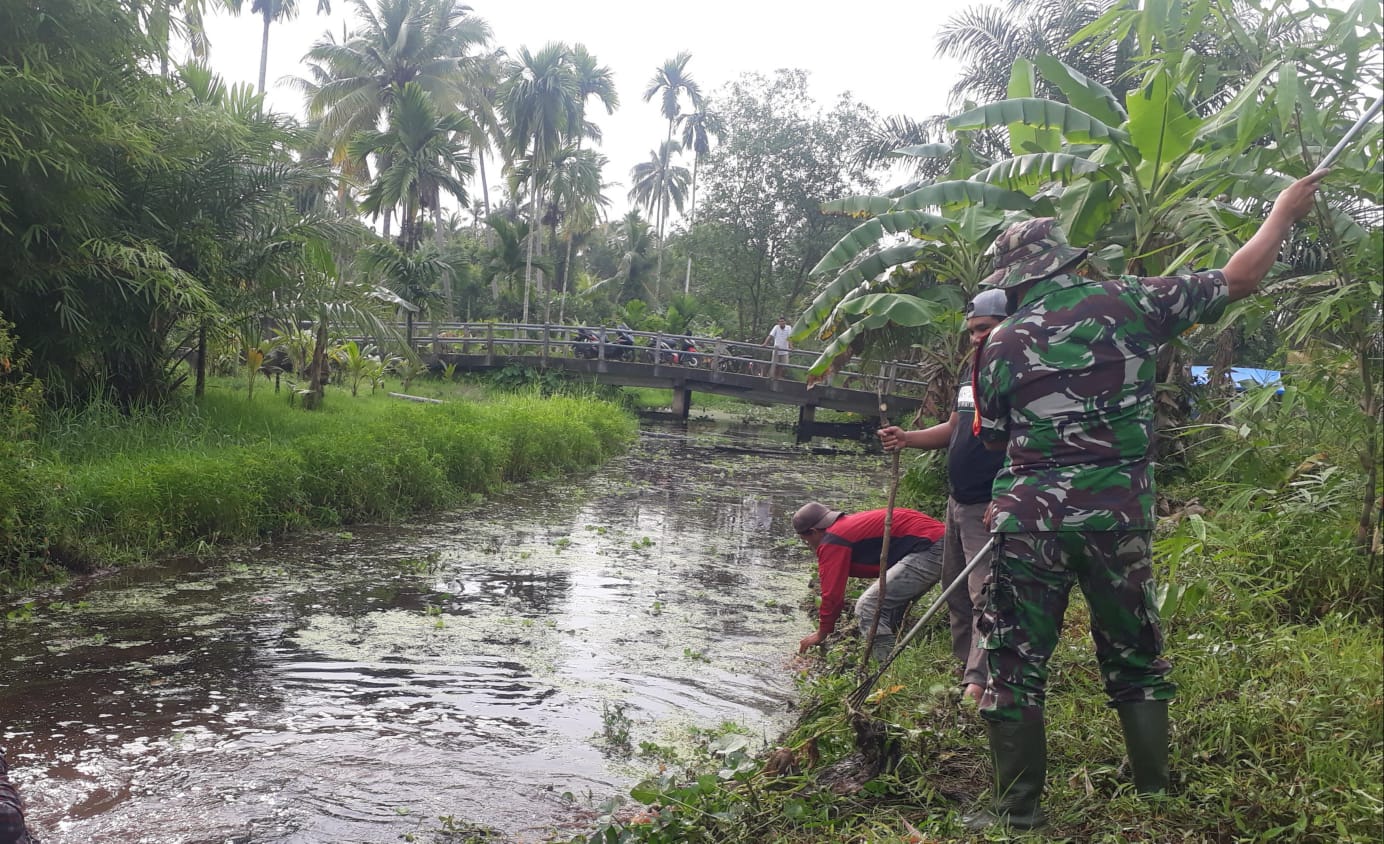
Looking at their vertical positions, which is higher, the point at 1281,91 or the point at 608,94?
the point at 608,94

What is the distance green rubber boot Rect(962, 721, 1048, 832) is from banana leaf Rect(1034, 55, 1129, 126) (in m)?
5.01

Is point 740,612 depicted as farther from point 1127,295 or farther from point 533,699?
point 1127,295

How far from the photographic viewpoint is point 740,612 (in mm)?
7773

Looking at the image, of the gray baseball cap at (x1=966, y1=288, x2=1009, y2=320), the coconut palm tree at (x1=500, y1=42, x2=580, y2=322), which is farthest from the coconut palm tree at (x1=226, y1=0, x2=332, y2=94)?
the gray baseball cap at (x1=966, y1=288, x2=1009, y2=320)

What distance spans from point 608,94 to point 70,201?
26069 millimetres

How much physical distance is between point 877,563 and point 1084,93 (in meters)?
3.59

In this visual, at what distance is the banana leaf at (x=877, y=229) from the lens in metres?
7.88

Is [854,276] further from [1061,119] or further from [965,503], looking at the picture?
[965,503]

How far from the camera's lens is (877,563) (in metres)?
5.50

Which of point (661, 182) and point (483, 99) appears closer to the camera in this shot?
point (483, 99)

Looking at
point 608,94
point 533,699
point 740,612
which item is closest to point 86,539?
point 533,699

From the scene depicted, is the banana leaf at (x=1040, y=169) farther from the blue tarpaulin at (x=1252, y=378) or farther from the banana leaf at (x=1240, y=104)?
the blue tarpaulin at (x=1252, y=378)

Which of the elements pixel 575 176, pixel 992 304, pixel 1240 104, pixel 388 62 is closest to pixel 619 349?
pixel 575 176

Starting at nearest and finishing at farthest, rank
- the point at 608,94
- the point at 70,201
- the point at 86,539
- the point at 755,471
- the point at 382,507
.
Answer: the point at 86,539 < the point at 70,201 < the point at 382,507 < the point at 755,471 < the point at 608,94
